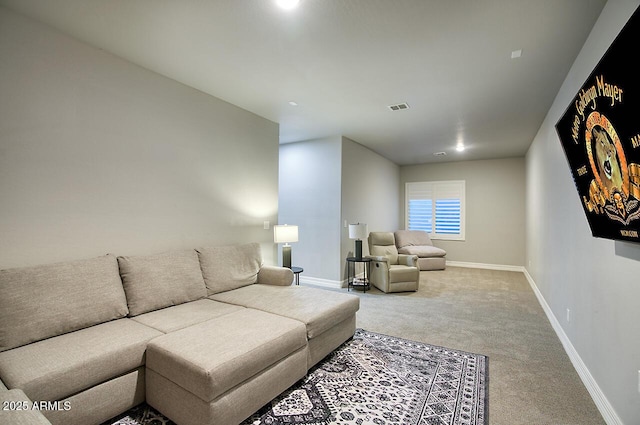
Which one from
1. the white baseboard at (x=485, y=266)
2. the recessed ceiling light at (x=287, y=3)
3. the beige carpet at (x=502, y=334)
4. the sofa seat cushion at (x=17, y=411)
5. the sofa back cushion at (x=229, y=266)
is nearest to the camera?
the sofa seat cushion at (x=17, y=411)

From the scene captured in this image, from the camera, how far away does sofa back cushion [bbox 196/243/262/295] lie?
3164 mm

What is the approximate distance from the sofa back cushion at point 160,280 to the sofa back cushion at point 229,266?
0.11 m

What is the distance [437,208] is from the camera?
26.8 ft

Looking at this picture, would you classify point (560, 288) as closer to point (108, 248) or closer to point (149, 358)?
point (149, 358)

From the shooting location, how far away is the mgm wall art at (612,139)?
133 cm

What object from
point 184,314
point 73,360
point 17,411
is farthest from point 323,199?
point 17,411

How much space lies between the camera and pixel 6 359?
1720 mm

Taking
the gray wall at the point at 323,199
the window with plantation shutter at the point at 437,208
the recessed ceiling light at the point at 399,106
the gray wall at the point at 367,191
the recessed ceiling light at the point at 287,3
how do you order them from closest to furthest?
the recessed ceiling light at the point at 287,3 → the recessed ceiling light at the point at 399,106 → the gray wall at the point at 323,199 → the gray wall at the point at 367,191 → the window with plantation shutter at the point at 437,208

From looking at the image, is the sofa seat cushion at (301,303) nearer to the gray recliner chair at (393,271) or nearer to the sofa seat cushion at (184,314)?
the sofa seat cushion at (184,314)

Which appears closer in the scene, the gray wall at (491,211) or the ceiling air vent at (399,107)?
the ceiling air vent at (399,107)

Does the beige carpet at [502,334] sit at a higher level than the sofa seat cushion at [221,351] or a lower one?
lower

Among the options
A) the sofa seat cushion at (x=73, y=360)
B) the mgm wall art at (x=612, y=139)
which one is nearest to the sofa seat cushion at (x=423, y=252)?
the mgm wall art at (x=612, y=139)

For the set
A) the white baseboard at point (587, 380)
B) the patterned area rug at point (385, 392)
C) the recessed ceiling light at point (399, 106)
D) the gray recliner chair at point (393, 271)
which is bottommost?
the patterned area rug at point (385, 392)

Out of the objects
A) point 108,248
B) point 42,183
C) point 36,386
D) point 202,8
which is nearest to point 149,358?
point 36,386
